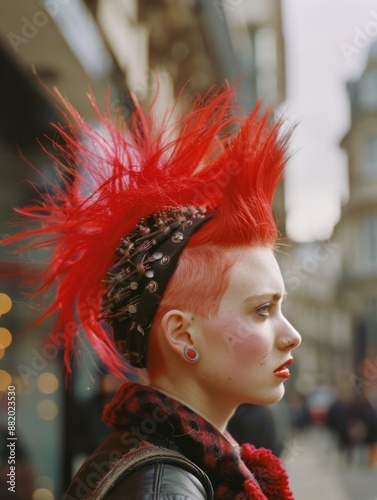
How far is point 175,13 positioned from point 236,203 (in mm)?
5381

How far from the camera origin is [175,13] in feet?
21.9

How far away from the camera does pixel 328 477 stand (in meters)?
9.14

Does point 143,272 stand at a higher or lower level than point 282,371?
higher

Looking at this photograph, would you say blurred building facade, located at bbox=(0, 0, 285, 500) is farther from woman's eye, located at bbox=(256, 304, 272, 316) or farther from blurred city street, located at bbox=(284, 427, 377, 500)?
blurred city street, located at bbox=(284, 427, 377, 500)

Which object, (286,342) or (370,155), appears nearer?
(286,342)

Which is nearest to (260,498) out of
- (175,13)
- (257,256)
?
(257,256)

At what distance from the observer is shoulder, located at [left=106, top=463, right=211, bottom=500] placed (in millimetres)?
1433

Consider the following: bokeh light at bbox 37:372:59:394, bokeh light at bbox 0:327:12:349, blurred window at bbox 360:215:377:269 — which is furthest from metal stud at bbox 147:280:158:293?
blurred window at bbox 360:215:377:269

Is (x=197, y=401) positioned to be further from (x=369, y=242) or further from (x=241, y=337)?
(x=369, y=242)

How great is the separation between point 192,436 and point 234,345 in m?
0.25

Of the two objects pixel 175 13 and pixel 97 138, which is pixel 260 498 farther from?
pixel 175 13

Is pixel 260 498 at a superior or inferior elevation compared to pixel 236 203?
inferior

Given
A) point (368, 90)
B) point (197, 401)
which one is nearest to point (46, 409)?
point (197, 401)

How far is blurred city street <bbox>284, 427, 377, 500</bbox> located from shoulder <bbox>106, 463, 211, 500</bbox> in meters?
4.95
